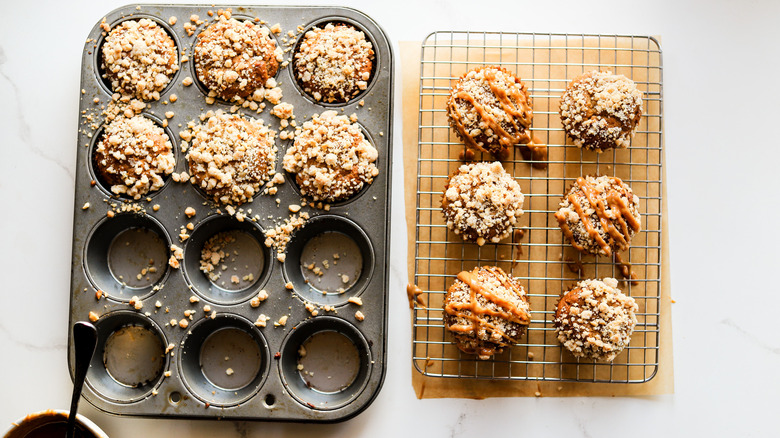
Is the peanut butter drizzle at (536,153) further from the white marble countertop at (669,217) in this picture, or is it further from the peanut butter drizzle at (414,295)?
the peanut butter drizzle at (414,295)

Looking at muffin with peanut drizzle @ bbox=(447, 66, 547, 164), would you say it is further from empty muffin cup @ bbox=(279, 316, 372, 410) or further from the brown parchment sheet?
empty muffin cup @ bbox=(279, 316, 372, 410)

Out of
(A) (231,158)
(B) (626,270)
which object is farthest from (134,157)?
(B) (626,270)

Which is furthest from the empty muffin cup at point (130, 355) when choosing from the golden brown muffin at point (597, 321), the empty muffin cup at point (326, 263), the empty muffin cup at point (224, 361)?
the golden brown muffin at point (597, 321)

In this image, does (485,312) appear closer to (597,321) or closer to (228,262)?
(597,321)

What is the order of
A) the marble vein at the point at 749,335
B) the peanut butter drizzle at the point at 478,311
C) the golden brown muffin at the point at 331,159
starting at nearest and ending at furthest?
the peanut butter drizzle at the point at 478,311 < the golden brown muffin at the point at 331,159 < the marble vein at the point at 749,335

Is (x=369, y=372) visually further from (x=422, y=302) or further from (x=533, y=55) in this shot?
(x=533, y=55)

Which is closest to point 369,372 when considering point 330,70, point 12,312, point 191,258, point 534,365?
point 534,365

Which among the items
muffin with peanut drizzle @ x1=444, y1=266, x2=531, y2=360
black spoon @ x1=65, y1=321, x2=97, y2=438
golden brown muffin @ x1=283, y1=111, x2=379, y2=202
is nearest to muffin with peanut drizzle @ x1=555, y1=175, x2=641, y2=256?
muffin with peanut drizzle @ x1=444, y1=266, x2=531, y2=360
